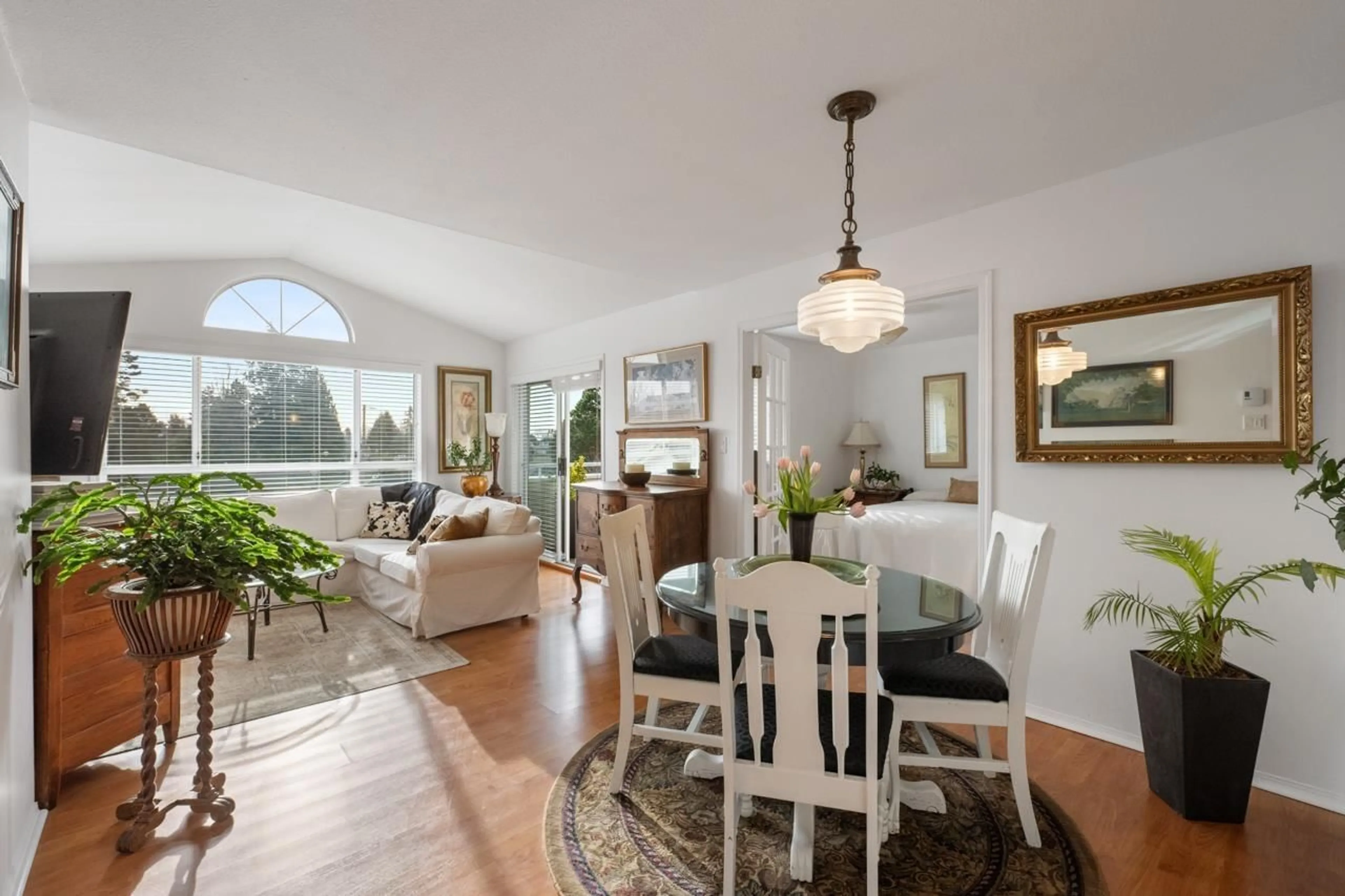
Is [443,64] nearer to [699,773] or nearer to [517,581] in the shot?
[699,773]

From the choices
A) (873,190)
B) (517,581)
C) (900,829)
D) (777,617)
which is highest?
(873,190)

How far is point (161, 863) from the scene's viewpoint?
5.76 ft

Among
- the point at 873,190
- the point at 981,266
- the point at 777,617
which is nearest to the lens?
the point at 777,617

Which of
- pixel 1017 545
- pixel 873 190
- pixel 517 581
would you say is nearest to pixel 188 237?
pixel 517 581

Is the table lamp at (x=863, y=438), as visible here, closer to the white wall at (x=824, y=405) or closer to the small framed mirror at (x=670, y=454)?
the white wall at (x=824, y=405)

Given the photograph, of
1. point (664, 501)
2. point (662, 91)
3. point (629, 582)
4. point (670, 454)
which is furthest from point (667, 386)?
point (662, 91)

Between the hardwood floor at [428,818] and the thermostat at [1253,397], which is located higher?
the thermostat at [1253,397]

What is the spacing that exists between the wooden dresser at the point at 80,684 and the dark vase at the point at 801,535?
2295 mm

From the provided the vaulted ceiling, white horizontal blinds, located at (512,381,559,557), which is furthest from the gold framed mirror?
white horizontal blinds, located at (512,381,559,557)

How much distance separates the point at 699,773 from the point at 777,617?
108cm

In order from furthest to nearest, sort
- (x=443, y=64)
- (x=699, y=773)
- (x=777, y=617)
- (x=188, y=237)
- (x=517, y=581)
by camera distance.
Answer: (x=188, y=237) → (x=517, y=581) → (x=699, y=773) → (x=443, y=64) → (x=777, y=617)

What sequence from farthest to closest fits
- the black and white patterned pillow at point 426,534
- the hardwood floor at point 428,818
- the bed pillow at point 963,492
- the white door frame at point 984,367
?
the bed pillow at point 963,492
the black and white patterned pillow at point 426,534
the white door frame at point 984,367
the hardwood floor at point 428,818


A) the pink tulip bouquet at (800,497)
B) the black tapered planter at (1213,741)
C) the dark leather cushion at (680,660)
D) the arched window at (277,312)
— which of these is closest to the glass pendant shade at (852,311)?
the pink tulip bouquet at (800,497)

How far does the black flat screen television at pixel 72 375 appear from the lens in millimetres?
2037
